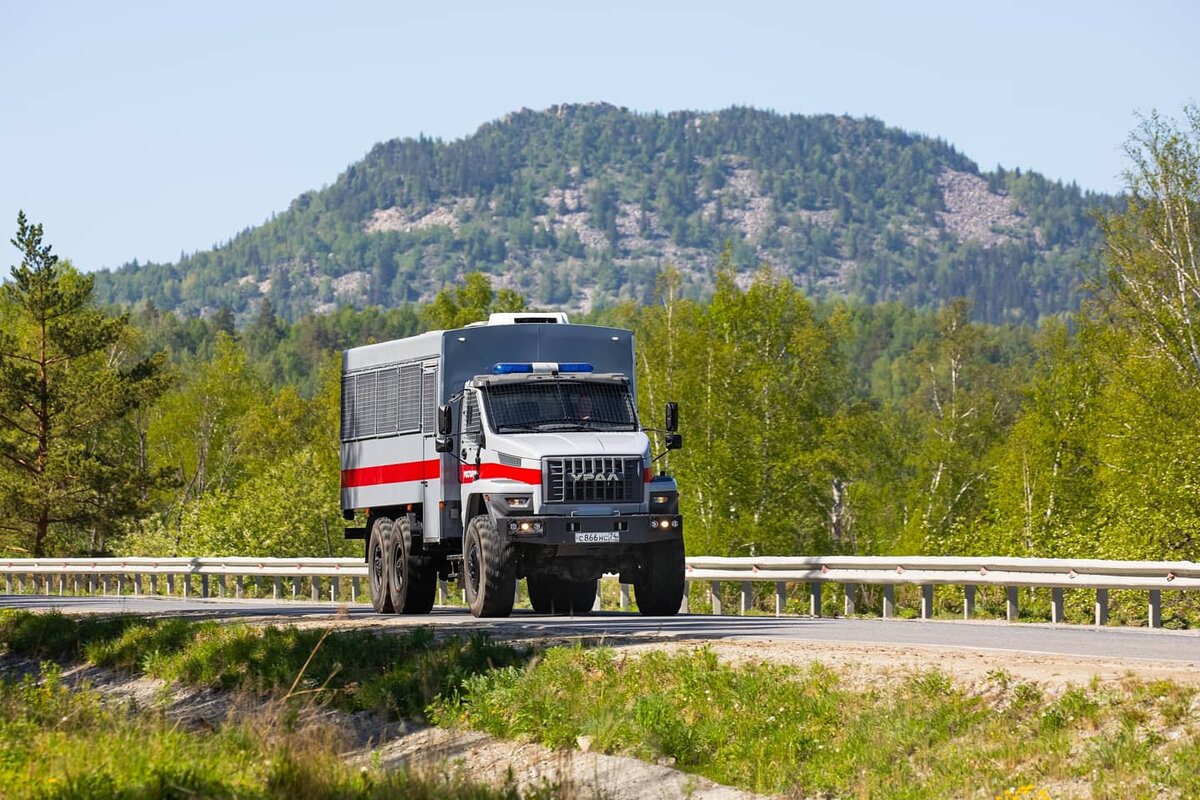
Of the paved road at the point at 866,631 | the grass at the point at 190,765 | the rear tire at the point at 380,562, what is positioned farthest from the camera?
the rear tire at the point at 380,562

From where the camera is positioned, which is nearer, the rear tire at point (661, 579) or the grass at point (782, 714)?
the grass at point (782, 714)

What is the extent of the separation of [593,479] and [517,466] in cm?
93

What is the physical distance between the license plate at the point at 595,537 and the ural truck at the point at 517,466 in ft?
0.04

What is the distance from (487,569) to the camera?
21484 millimetres

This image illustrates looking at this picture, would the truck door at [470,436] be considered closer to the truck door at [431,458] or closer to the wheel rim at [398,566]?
the truck door at [431,458]

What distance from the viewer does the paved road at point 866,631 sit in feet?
55.0

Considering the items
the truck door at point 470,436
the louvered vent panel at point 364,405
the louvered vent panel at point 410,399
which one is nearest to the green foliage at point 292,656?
the truck door at point 470,436

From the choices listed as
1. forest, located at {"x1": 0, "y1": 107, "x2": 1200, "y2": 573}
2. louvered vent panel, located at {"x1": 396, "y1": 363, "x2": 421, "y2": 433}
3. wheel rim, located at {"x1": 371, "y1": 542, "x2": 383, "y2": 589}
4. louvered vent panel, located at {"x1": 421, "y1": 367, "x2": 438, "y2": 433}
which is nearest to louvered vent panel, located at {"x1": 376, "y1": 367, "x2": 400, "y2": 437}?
louvered vent panel, located at {"x1": 396, "y1": 363, "x2": 421, "y2": 433}

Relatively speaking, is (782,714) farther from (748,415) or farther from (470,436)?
(748,415)

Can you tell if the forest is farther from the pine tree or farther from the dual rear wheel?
the dual rear wheel

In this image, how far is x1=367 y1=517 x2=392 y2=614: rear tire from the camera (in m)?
25.0

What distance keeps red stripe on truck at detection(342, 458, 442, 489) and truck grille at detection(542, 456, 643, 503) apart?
2237 mm

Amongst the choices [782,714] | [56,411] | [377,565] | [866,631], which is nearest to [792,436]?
[56,411]

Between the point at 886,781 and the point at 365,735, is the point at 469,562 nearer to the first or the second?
the point at 365,735
